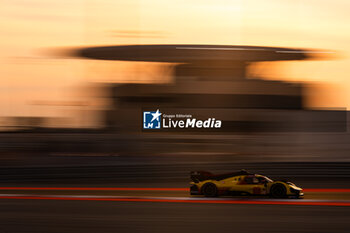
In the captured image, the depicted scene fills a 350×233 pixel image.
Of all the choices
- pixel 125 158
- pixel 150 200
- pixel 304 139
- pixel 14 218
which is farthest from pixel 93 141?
pixel 14 218

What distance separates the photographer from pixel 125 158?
48.9 ft

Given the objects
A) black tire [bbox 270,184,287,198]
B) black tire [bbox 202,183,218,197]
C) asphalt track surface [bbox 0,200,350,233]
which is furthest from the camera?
black tire [bbox 202,183,218,197]

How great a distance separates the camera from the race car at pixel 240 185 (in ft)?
25.6

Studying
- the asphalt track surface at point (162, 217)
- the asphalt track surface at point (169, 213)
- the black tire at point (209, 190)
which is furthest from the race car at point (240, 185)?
the asphalt track surface at point (162, 217)

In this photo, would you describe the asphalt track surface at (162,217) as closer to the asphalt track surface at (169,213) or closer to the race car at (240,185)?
the asphalt track surface at (169,213)

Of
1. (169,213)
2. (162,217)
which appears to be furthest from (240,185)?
(162,217)

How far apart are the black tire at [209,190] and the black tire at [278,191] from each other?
90cm

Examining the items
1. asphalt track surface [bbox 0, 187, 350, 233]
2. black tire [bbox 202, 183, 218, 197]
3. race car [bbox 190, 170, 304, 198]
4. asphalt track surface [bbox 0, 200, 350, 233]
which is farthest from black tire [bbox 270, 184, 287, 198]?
black tire [bbox 202, 183, 218, 197]

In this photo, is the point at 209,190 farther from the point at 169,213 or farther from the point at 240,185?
the point at 169,213

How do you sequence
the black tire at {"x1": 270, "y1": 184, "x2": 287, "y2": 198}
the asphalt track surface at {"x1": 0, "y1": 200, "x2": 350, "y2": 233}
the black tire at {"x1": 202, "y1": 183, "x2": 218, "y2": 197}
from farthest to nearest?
the black tire at {"x1": 202, "y1": 183, "x2": 218, "y2": 197}, the black tire at {"x1": 270, "y1": 184, "x2": 287, "y2": 198}, the asphalt track surface at {"x1": 0, "y1": 200, "x2": 350, "y2": 233}

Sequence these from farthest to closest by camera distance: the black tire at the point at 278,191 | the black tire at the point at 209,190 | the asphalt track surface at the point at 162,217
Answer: the black tire at the point at 209,190
the black tire at the point at 278,191
the asphalt track surface at the point at 162,217

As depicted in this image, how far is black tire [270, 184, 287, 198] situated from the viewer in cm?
779

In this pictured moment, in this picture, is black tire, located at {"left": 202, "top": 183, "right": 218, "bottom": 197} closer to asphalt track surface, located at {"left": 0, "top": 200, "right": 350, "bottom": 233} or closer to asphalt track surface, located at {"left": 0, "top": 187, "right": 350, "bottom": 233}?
asphalt track surface, located at {"left": 0, "top": 187, "right": 350, "bottom": 233}

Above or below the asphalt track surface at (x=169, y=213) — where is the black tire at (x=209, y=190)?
above
